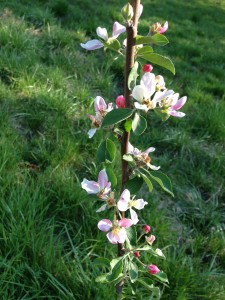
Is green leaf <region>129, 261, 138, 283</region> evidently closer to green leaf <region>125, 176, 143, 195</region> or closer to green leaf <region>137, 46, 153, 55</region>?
green leaf <region>125, 176, 143, 195</region>

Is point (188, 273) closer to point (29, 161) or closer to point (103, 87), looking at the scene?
point (29, 161)

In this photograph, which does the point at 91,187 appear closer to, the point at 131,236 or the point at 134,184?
the point at 134,184

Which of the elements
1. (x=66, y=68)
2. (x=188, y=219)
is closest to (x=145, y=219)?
(x=188, y=219)

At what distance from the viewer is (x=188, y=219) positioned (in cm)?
253

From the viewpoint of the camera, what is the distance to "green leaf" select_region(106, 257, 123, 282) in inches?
53.0

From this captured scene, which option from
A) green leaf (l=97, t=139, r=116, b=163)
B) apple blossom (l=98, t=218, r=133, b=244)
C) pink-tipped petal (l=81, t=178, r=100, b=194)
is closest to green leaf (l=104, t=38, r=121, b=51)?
green leaf (l=97, t=139, r=116, b=163)

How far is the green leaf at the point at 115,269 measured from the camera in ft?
4.42

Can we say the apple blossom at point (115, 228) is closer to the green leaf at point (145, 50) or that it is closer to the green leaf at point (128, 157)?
the green leaf at point (128, 157)

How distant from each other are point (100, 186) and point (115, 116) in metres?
0.29

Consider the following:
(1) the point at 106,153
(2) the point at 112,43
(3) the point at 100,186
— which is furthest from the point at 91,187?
(2) the point at 112,43

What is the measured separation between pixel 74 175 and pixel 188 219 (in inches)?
31.8

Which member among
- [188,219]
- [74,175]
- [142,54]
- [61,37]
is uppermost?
[142,54]

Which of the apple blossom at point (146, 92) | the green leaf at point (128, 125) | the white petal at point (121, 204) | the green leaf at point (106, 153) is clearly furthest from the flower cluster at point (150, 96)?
the white petal at point (121, 204)

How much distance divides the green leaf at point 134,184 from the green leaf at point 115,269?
0.84 feet
